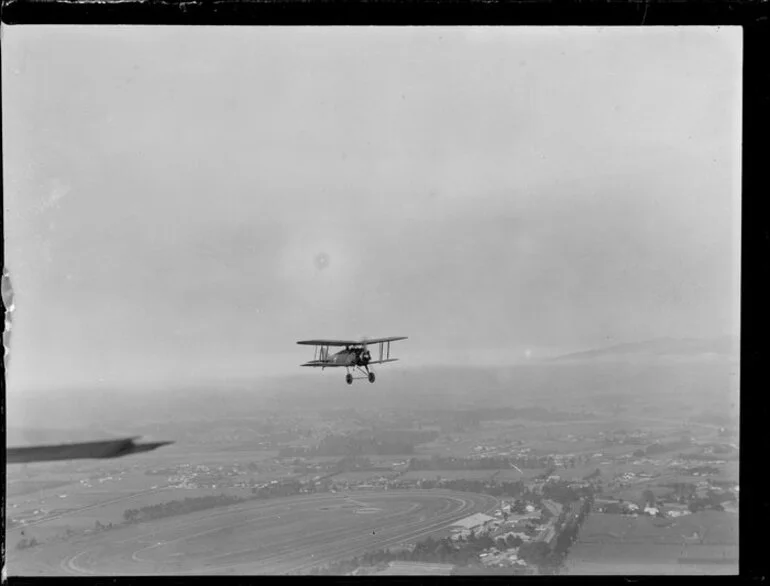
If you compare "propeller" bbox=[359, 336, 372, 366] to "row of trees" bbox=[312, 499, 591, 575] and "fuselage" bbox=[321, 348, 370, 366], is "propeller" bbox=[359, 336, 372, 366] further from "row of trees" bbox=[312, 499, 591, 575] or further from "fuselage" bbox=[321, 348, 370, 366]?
"row of trees" bbox=[312, 499, 591, 575]

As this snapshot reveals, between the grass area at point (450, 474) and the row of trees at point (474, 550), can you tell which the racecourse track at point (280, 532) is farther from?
the grass area at point (450, 474)

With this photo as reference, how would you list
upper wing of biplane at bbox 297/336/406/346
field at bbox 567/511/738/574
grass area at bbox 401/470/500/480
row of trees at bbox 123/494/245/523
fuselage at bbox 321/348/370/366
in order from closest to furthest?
upper wing of biplane at bbox 297/336/406/346, fuselage at bbox 321/348/370/366, field at bbox 567/511/738/574, grass area at bbox 401/470/500/480, row of trees at bbox 123/494/245/523

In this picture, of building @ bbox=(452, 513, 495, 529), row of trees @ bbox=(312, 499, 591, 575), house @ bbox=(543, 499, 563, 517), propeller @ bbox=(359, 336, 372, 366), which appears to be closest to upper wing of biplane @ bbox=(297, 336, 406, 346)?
propeller @ bbox=(359, 336, 372, 366)

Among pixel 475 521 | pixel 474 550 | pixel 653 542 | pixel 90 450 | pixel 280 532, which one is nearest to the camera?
pixel 90 450

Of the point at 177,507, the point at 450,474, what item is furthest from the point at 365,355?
the point at 177,507

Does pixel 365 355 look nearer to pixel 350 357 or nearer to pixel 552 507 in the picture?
pixel 350 357

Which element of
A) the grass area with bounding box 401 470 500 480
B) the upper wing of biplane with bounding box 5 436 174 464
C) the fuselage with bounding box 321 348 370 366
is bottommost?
the grass area with bounding box 401 470 500 480
